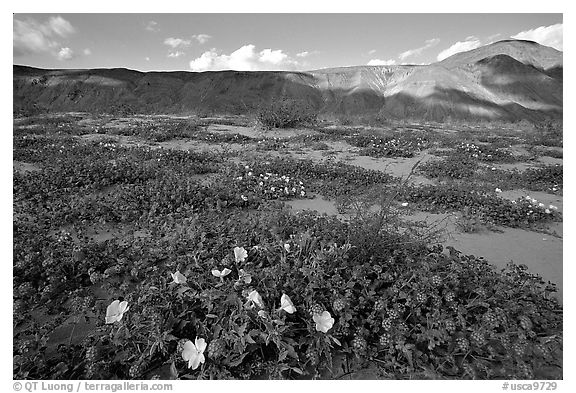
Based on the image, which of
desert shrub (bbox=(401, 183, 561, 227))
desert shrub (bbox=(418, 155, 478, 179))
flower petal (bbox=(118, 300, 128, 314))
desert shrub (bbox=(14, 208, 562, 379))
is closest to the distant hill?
desert shrub (bbox=(418, 155, 478, 179))

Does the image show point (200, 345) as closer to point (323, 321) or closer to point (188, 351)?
point (188, 351)

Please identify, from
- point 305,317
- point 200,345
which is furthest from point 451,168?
point 200,345

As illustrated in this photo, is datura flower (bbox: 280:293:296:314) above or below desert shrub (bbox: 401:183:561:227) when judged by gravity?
above

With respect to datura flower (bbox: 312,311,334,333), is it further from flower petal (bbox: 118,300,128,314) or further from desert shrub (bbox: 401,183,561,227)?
desert shrub (bbox: 401,183,561,227)

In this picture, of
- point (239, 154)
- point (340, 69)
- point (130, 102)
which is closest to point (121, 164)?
point (239, 154)

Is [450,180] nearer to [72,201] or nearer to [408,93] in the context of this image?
[72,201]

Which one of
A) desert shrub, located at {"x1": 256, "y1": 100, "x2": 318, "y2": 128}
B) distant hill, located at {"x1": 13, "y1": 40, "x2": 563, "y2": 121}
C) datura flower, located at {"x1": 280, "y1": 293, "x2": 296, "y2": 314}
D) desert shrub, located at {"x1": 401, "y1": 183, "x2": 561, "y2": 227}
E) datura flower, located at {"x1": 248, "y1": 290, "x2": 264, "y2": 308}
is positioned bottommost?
desert shrub, located at {"x1": 401, "y1": 183, "x2": 561, "y2": 227}
